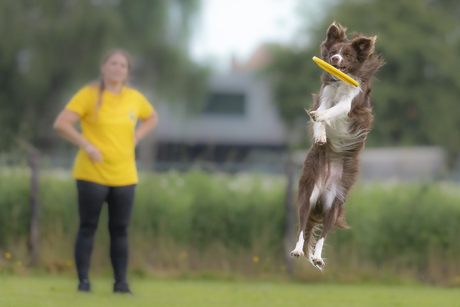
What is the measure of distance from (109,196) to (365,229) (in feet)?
15.9

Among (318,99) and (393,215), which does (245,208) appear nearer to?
(393,215)

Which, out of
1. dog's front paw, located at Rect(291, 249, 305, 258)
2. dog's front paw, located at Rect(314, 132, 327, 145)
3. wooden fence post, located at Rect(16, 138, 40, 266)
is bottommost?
wooden fence post, located at Rect(16, 138, 40, 266)

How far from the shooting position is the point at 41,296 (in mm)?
7609

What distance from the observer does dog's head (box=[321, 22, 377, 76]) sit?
3.53m

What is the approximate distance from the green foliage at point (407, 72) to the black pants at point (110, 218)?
26012 mm

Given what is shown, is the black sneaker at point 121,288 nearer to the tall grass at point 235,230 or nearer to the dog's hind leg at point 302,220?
the tall grass at point 235,230

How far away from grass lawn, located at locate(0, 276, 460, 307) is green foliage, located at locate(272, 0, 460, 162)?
23.3 metres

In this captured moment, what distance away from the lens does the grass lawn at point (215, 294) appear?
23.9 ft

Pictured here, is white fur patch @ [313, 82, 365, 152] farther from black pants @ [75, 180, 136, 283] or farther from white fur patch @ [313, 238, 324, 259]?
black pants @ [75, 180, 136, 283]

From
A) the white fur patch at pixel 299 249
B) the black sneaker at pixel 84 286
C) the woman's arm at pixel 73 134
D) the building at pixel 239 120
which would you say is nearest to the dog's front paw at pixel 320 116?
the white fur patch at pixel 299 249

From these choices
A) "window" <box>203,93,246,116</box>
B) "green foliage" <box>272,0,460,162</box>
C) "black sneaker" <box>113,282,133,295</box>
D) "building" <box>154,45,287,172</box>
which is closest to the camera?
"black sneaker" <box>113,282,133,295</box>

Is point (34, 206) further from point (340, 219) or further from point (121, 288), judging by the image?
point (340, 219)

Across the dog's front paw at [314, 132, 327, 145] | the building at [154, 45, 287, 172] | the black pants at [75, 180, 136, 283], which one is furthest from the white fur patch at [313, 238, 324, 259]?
the building at [154, 45, 287, 172]

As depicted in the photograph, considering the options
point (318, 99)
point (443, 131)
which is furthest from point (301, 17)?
point (318, 99)
